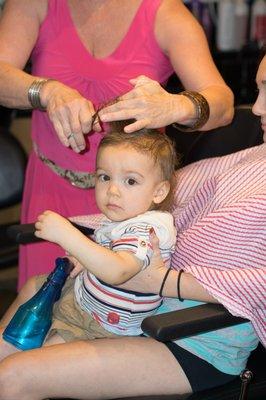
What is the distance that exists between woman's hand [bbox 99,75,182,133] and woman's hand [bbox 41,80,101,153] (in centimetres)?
4

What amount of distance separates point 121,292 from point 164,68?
23.9 inches

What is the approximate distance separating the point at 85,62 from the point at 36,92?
0.20 metres

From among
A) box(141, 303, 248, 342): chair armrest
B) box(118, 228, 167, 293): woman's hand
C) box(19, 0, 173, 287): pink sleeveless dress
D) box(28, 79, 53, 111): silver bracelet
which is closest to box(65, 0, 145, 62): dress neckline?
box(19, 0, 173, 287): pink sleeveless dress

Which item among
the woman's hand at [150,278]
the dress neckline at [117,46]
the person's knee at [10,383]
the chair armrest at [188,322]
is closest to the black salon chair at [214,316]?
the chair armrest at [188,322]

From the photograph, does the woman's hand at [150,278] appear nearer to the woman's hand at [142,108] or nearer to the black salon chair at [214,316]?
the black salon chair at [214,316]

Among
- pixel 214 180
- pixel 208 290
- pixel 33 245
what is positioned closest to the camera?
pixel 208 290

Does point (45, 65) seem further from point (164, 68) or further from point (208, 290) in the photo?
point (208, 290)

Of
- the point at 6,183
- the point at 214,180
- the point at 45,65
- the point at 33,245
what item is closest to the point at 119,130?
the point at 214,180

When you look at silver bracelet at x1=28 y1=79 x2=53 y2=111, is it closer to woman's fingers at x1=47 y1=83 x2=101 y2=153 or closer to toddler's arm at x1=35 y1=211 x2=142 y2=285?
woman's fingers at x1=47 y1=83 x2=101 y2=153

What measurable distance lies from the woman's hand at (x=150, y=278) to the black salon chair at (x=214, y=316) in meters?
0.10

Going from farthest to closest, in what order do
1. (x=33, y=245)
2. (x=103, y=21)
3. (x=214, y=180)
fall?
(x=33, y=245) < (x=103, y=21) < (x=214, y=180)

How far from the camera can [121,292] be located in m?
1.42

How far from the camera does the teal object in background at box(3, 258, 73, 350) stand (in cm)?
149

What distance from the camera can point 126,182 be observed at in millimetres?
1422
